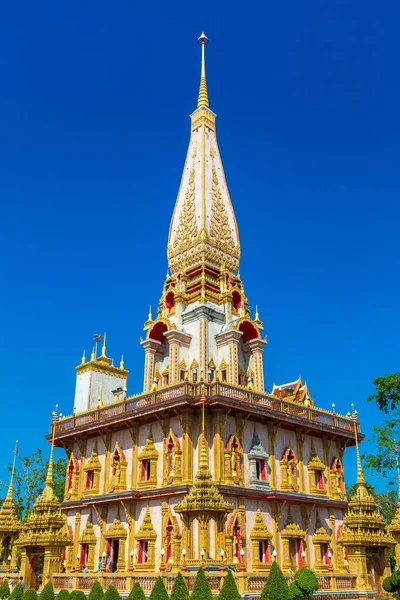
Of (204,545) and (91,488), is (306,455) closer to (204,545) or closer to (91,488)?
(91,488)

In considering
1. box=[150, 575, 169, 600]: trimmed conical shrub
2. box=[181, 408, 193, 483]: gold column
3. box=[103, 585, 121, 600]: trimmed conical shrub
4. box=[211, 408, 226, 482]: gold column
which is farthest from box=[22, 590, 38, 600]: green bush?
box=[211, 408, 226, 482]: gold column

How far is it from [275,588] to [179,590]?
124 inches

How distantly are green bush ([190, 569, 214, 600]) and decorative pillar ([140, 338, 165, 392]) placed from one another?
1955cm

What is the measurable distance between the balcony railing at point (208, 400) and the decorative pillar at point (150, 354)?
12.1 feet

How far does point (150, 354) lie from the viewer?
39688mm

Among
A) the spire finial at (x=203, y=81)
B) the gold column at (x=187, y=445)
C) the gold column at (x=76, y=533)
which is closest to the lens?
the gold column at (x=187, y=445)

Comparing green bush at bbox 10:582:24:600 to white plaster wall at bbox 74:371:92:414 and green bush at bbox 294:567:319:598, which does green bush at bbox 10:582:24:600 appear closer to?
green bush at bbox 294:567:319:598

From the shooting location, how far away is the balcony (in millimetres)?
31109

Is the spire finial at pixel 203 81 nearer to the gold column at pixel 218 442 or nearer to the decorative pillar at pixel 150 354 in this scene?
the decorative pillar at pixel 150 354

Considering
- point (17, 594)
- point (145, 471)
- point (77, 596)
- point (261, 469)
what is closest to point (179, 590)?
point (77, 596)

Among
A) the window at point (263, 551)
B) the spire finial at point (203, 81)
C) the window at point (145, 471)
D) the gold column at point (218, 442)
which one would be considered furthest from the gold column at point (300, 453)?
the spire finial at point (203, 81)

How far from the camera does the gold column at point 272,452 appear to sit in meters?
33.4

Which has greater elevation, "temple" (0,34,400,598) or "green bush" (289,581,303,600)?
"temple" (0,34,400,598)

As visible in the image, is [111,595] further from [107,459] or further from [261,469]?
[107,459]
